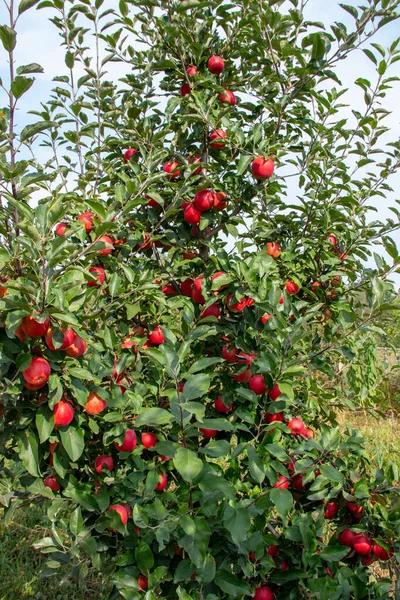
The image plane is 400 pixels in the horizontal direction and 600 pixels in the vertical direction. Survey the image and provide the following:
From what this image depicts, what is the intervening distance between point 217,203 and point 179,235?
26cm

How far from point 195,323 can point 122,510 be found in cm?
66

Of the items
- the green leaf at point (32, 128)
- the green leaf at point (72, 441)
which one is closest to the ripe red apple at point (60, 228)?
the green leaf at point (32, 128)

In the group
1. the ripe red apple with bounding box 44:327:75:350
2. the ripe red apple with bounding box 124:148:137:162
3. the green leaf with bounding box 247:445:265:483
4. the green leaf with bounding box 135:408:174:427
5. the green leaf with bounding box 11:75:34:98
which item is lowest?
the green leaf with bounding box 247:445:265:483

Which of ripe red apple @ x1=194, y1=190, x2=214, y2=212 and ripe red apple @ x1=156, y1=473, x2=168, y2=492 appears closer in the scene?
ripe red apple @ x1=156, y1=473, x2=168, y2=492

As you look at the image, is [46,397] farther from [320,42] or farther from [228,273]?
[320,42]

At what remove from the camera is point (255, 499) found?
4.93ft

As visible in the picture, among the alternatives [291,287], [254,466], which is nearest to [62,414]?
[254,466]

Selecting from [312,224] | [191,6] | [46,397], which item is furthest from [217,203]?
[46,397]

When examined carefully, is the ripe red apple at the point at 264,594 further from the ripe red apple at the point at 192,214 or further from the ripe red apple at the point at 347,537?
the ripe red apple at the point at 192,214

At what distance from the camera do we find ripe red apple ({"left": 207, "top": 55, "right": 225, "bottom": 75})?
2139 mm

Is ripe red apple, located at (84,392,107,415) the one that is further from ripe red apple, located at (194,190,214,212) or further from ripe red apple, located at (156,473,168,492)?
ripe red apple, located at (194,190,214,212)

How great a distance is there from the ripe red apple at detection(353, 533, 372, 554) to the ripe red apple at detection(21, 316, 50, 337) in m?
1.29

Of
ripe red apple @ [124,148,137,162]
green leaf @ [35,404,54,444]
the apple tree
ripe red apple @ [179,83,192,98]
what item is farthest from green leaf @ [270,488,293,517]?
ripe red apple @ [179,83,192,98]

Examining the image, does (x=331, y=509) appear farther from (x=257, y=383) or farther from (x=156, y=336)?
(x=156, y=336)
